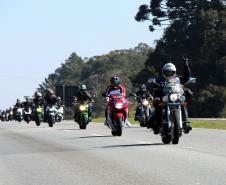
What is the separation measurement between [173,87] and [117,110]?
16.4 ft

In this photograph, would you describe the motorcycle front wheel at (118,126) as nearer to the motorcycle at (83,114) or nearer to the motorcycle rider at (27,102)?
the motorcycle at (83,114)

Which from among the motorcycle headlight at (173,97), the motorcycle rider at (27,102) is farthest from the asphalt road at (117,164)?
the motorcycle rider at (27,102)

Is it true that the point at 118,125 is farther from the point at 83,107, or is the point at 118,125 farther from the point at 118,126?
the point at 83,107

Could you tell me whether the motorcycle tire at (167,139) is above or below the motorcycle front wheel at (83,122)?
below

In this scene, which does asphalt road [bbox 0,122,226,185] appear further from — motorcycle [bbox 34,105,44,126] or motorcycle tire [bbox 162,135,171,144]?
motorcycle [bbox 34,105,44,126]

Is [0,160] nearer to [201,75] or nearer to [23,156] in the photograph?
[23,156]

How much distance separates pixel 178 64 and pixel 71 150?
198 feet

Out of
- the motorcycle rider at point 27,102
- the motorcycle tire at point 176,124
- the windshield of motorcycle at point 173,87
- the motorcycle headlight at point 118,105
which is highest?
the motorcycle rider at point 27,102

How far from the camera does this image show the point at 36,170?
12734 mm

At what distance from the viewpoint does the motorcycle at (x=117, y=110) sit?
22188 millimetres

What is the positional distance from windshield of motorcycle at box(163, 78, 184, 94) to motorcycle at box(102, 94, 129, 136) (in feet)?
15.7

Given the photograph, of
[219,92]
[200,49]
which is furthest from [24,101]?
[200,49]

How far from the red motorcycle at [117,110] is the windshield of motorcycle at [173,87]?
188 inches

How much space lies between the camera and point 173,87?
685 inches
